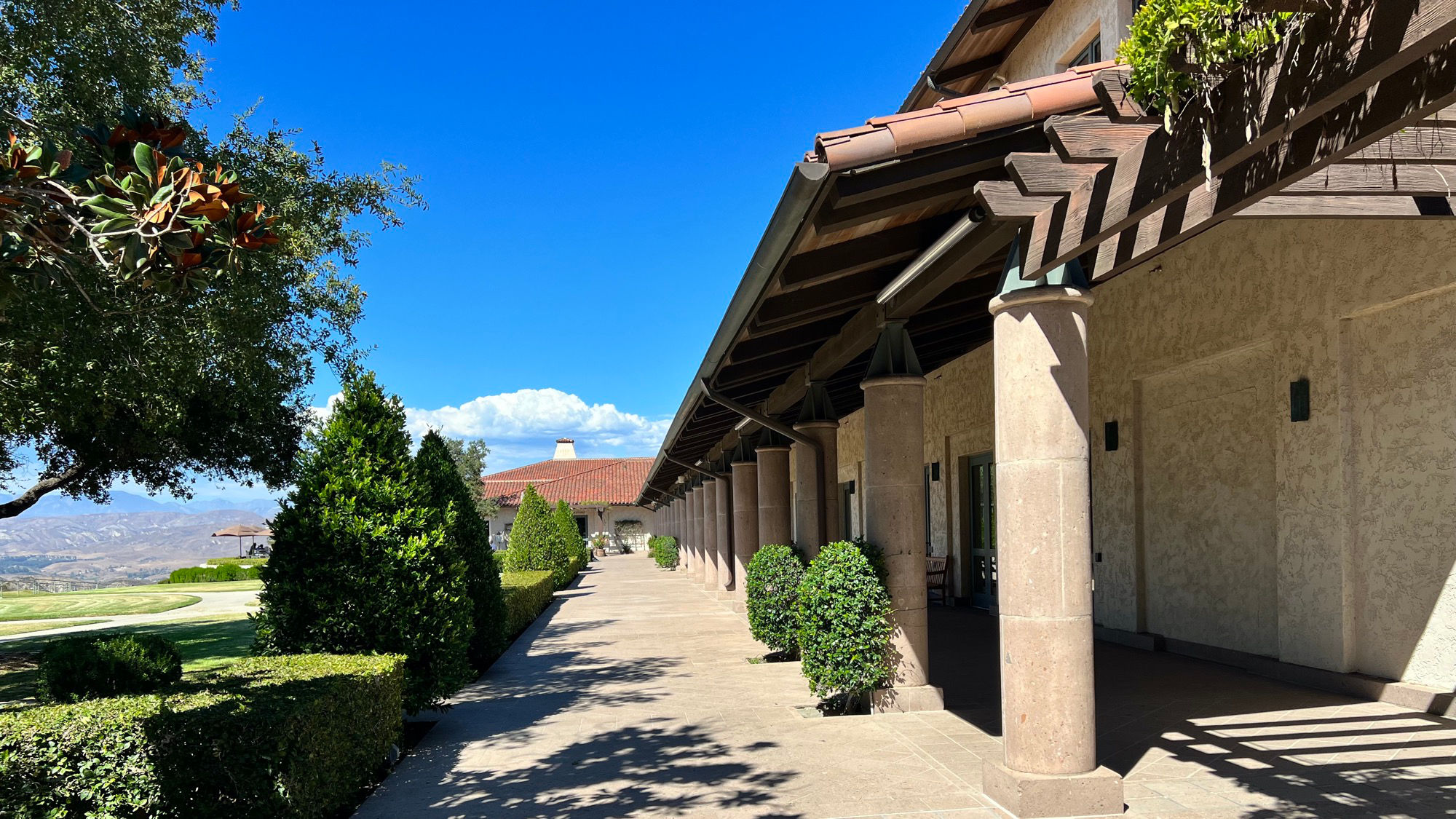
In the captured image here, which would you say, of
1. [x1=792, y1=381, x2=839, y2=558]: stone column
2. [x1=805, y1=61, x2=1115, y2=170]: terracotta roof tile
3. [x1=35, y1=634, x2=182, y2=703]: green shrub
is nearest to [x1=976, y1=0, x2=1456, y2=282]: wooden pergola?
[x1=805, y1=61, x2=1115, y2=170]: terracotta roof tile

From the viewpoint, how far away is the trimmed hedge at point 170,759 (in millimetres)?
4535

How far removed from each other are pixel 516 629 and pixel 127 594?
31.4 metres

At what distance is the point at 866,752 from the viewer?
21.6 ft

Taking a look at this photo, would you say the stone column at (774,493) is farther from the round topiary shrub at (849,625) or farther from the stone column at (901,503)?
the round topiary shrub at (849,625)

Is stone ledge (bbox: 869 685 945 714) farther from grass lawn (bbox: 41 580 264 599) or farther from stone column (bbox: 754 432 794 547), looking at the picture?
grass lawn (bbox: 41 580 264 599)

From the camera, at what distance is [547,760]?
689 cm

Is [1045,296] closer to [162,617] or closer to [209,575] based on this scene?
[162,617]

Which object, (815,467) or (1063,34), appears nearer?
(815,467)

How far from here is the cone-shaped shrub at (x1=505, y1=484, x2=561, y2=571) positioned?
2641 centimetres

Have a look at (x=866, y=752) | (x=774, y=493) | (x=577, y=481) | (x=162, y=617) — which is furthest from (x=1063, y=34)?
(x=577, y=481)

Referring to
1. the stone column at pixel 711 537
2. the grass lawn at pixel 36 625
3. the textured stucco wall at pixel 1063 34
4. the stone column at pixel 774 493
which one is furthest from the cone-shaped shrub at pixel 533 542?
the textured stucco wall at pixel 1063 34

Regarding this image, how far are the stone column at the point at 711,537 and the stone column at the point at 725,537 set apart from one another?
1542 mm

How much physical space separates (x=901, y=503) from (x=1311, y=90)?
5378 mm

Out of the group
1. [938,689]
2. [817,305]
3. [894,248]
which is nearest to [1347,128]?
[894,248]
